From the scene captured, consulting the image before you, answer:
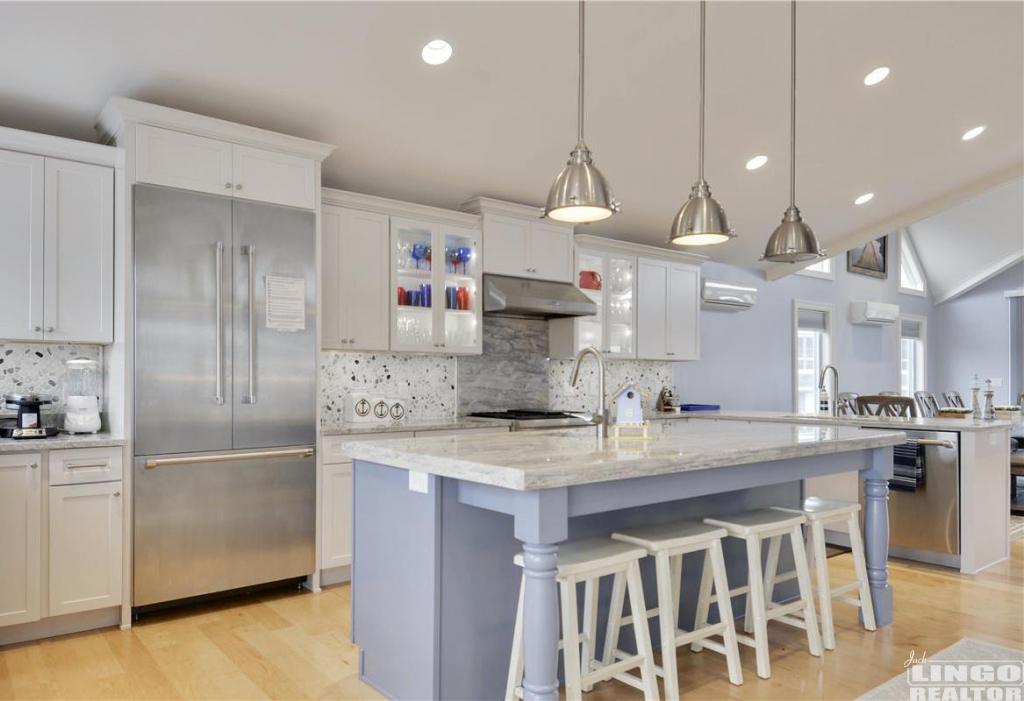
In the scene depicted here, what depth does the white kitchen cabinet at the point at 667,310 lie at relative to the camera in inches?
252

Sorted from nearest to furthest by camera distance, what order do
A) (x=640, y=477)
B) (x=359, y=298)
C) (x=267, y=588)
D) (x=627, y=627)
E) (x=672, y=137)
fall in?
(x=640, y=477)
(x=627, y=627)
(x=267, y=588)
(x=359, y=298)
(x=672, y=137)

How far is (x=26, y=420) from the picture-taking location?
3.42 meters

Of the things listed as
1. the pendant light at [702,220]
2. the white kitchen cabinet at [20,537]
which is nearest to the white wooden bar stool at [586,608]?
the pendant light at [702,220]

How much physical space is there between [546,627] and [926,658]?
2003 millimetres

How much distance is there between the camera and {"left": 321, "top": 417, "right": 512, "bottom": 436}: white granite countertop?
13.5 ft

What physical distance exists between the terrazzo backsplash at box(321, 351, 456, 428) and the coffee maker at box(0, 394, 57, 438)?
1583mm

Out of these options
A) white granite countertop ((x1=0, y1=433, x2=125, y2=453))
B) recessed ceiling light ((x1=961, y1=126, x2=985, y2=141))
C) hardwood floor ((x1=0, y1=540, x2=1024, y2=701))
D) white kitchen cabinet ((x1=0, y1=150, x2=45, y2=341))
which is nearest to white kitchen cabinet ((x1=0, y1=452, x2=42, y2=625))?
white granite countertop ((x1=0, y1=433, x2=125, y2=453))

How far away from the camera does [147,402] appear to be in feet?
11.4

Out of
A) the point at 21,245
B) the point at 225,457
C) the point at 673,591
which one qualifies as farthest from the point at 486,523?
the point at 21,245

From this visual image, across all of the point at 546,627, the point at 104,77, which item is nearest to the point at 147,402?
the point at 104,77

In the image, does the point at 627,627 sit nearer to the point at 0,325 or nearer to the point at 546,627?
the point at 546,627

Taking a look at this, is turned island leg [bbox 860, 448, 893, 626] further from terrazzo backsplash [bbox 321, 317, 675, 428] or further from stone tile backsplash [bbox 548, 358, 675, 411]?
terrazzo backsplash [bbox 321, 317, 675, 428]

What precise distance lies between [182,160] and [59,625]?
7.56 ft

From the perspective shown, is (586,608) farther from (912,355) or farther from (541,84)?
(912,355)
